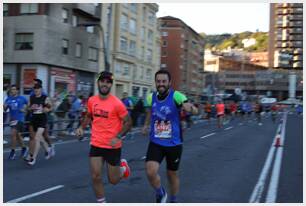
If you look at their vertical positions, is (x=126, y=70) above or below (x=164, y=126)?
above

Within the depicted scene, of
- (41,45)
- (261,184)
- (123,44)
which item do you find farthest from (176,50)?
(261,184)

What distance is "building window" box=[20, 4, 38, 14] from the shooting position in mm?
35406

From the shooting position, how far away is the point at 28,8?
35.7 meters

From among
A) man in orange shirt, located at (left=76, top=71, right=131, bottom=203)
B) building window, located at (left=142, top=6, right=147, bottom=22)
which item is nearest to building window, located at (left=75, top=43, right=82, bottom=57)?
building window, located at (left=142, top=6, right=147, bottom=22)

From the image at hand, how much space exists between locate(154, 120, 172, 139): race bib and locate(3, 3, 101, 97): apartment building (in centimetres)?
2888

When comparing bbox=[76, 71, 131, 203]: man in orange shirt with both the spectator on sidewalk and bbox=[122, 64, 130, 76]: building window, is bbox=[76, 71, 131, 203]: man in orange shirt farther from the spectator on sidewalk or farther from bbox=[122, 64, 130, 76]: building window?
bbox=[122, 64, 130, 76]: building window

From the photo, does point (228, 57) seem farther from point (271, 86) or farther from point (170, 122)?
point (170, 122)

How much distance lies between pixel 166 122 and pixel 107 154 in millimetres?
810

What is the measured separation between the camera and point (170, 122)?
6.00m

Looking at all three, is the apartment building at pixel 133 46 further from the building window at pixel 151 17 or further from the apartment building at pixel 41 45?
the apartment building at pixel 41 45

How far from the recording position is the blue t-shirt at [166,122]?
5.98 meters

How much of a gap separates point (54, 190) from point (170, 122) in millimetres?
2308

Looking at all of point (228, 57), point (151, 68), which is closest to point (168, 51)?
point (151, 68)

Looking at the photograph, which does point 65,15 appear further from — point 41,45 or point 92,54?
point 92,54
